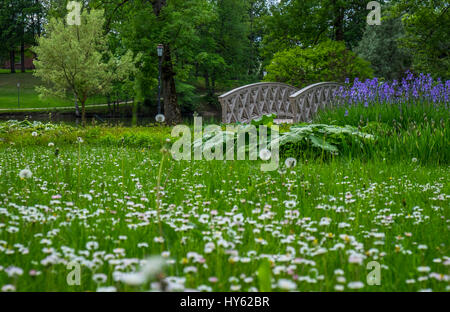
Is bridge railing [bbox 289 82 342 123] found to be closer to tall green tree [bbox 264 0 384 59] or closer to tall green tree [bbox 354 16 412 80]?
tall green tree [bbox 264 0 384 59]

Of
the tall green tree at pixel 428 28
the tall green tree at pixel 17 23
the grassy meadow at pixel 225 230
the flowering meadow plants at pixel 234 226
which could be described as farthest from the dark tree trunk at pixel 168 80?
the tall green tree at pixel 17 23

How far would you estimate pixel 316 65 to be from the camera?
848 inches

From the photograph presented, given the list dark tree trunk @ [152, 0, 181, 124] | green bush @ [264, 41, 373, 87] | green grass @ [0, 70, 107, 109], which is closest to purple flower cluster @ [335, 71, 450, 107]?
dark tree trunk @ [152, 0, 181, 124]

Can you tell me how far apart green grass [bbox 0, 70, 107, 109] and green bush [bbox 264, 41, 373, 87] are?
2456 cm

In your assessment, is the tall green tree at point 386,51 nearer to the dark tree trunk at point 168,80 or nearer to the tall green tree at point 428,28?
the tall green tree at point 428,28

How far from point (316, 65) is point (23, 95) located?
37.3m

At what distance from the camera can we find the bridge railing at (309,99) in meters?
15.2

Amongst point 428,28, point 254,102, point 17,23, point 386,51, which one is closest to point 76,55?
point 254,102

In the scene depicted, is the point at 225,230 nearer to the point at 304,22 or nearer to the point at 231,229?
the point at 231,229

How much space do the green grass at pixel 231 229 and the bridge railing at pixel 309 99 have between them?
→ 10313 mm

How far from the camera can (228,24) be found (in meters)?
40.5
